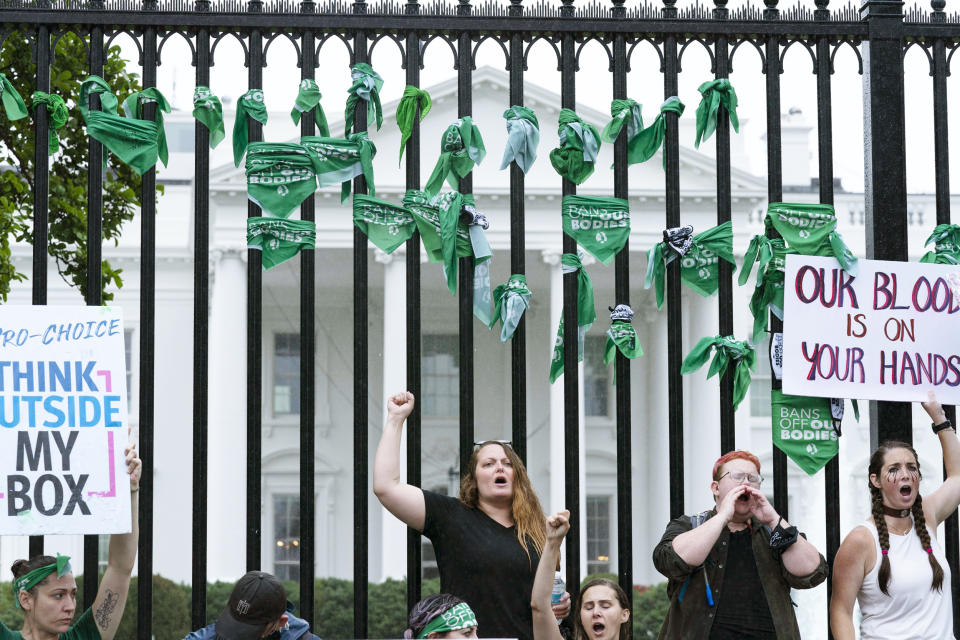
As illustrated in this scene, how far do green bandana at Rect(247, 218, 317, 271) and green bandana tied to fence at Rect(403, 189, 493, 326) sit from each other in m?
0.40

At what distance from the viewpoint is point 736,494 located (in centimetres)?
450

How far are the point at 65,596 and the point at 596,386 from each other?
78.2 feet

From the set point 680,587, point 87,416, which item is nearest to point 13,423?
point 87,416

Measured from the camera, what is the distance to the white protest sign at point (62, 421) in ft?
15.5

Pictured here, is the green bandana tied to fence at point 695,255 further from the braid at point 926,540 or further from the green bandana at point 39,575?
the green bandana at point 39,575

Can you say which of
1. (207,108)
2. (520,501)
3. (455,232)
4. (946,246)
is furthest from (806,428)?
(207,108)

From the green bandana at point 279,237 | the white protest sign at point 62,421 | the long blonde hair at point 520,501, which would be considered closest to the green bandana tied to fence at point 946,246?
the long blonde hair at point 520,501

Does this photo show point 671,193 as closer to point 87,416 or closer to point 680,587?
point 680,587

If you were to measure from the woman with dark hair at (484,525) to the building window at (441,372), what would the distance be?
2190 centimetres

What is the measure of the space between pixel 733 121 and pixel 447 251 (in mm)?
1229

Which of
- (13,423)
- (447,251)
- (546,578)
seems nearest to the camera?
(546,578)

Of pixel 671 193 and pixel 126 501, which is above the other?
pixel 671 193

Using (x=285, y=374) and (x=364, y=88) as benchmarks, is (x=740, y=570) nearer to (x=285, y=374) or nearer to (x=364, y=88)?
(x=364, y=88)

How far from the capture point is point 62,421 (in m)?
4.82
